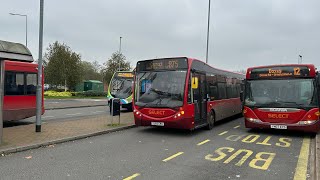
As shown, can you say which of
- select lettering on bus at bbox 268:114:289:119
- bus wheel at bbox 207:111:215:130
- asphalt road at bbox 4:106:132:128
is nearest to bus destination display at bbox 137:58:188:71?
bus wheel at bbox 207:111:215:130

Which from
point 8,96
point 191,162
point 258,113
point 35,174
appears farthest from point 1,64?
point 258,113

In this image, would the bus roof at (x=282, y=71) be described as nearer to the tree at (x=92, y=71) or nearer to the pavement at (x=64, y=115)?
the pavement at (x=64, y=115)

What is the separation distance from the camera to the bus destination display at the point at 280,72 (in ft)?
39.5

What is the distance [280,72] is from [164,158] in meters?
6.71

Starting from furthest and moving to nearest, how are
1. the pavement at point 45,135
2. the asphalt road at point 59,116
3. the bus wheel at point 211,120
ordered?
1. the asphalt road at point 59,116
2. the bus wheel at point 211,120
3. the pavement at point 45,135

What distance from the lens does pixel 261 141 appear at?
35.7 ft

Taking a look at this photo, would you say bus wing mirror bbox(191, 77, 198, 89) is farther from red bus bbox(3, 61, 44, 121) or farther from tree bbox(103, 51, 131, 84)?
tree bbox(103, 51, 131, 84)

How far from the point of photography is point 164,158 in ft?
26.3

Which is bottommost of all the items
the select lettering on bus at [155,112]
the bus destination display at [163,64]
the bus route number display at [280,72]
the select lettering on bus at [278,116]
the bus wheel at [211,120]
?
the bus wheel at [211,120]

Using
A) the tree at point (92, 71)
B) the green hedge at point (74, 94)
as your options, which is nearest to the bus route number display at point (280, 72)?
the green hedge at point (74, 94)

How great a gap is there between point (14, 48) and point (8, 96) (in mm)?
4938

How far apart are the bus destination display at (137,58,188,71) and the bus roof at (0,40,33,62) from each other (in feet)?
14.6

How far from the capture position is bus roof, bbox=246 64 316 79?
471 inches

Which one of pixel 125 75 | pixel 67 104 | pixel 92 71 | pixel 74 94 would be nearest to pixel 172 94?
pixel 125 75
